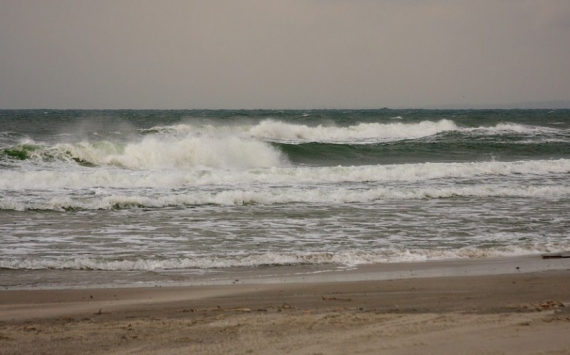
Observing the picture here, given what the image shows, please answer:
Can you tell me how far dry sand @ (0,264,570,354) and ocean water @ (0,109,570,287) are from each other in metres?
1.18

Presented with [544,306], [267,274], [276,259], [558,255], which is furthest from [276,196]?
[544,306]

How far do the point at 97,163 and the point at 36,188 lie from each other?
5.35m

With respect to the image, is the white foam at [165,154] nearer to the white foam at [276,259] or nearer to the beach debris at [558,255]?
the white foam at [276,259]

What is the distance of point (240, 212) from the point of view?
12453 millimetres

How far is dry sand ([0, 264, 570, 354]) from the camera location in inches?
177

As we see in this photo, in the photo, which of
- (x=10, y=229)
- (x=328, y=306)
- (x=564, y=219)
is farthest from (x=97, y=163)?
(x=328, y=306)

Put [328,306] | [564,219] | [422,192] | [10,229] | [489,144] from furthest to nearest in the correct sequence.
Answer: [489,144]
[422,192]
[564,219]
[10,229]
[328,306]

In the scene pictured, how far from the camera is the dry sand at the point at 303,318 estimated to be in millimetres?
4508

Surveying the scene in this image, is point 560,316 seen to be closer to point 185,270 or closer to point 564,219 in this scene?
point 185,270

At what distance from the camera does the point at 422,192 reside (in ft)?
48.9

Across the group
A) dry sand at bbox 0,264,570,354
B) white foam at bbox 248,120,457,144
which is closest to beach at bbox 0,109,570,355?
dry sand at bbox 0,264,570,354

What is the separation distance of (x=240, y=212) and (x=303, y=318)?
7.29 meters

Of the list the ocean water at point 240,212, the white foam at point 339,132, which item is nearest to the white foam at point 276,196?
the ocean water at point 240,212

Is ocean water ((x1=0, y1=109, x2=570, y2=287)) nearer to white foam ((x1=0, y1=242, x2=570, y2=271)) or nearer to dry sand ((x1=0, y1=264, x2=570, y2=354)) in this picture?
white foam ((x1=0, y1=242, x2=570, y2=271))
